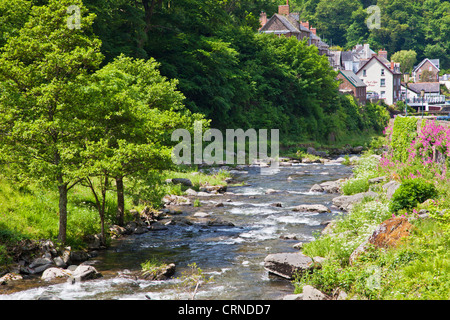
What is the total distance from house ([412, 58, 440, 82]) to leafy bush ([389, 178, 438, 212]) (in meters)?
127

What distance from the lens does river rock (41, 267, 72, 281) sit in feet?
49.0

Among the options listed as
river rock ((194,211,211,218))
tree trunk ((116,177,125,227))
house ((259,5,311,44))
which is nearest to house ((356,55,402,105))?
house ((259,5,311,44))

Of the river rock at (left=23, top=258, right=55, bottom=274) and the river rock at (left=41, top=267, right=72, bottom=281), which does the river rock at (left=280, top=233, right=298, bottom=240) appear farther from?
the river rock at (left=23, top=258, right=55, bottom=274)

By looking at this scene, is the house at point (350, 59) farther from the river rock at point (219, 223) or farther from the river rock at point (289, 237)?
the river rock at point (289, 237)

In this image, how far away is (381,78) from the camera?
11019 centimetres

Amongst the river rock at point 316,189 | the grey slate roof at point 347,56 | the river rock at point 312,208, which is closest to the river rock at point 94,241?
the river rock at point 312,208

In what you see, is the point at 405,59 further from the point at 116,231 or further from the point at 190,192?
the point at 116,231

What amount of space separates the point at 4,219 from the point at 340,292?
39.7 feet

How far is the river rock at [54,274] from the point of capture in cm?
1493

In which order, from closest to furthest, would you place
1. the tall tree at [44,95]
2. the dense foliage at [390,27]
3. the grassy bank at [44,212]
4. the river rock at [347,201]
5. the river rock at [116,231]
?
the tall tree at [44,95]
the grassy bank at [44,212]
the river rock at [116,231]
the river rock at [347,201]
the dense foliage at [390,27]

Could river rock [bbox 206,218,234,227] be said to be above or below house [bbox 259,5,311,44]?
below

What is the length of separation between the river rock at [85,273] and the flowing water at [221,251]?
27 centimetres

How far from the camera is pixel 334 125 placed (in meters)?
67.2

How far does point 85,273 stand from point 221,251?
5.29 metres
